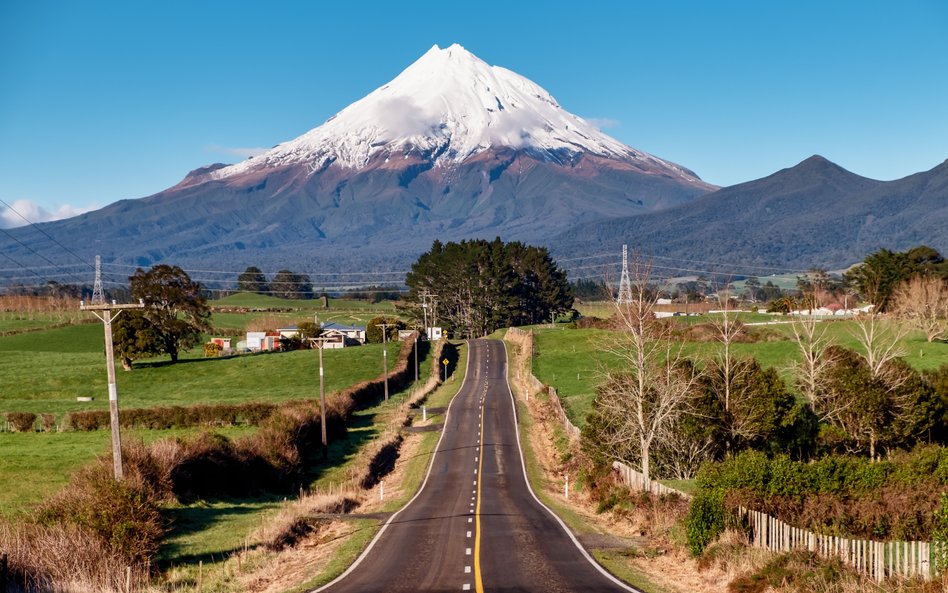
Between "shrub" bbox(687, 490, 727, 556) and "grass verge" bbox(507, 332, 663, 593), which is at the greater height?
"shrub" bbox(687, 490, 727, 556)

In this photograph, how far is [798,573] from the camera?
25.2 meters

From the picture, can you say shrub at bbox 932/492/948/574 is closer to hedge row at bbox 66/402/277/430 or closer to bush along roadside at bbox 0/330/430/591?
bush along roadside at bbox 0/330/430/591

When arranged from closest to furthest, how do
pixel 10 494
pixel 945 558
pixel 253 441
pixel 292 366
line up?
pixel 945 558
pixel 10 494
pixel 253 441
pixel 292 366

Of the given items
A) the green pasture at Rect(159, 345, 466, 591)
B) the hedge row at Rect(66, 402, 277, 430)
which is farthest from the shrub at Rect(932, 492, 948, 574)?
the hedge row at Rect(66, 402, 277, 430)

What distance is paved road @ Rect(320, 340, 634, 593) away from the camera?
2744 cm

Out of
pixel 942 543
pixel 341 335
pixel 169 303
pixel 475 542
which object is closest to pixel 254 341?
pixel 341 335

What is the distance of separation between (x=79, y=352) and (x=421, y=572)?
112896 millimetres

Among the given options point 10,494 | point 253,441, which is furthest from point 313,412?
point 10,494

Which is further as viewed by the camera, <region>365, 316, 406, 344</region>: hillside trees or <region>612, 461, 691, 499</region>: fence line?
<region>365, 316, 406, 344</region>: hillside trees

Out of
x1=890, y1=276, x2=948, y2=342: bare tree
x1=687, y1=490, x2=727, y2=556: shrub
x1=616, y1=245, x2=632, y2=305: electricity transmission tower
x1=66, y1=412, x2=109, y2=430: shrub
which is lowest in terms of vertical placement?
x1=66, y1=412, x2=109, y2=430: shrub

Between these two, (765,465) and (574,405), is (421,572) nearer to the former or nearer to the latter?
(765,465)

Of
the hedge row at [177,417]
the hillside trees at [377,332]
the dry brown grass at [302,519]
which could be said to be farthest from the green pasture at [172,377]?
the dry brown grass at [302,519]

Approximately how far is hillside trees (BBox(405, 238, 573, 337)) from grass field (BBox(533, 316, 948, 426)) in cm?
3163

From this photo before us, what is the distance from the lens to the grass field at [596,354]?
85188mm
